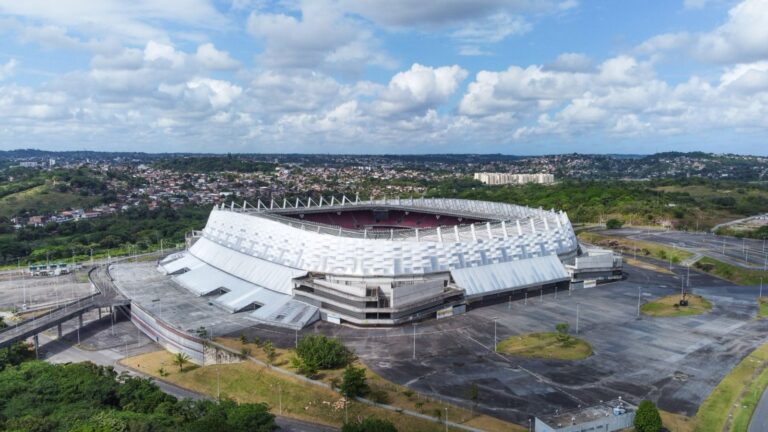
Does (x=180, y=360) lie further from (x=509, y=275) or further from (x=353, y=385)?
(x=509, y=275)

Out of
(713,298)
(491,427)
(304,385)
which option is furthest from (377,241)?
(713,298)

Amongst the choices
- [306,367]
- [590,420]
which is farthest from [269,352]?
[590,420]

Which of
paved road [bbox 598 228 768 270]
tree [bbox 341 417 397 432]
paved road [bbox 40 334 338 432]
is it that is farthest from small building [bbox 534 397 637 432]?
paved road [bbox 598 228 768 270]

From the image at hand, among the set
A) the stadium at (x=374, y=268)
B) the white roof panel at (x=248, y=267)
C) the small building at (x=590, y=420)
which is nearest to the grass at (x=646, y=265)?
the stadium at (x=374, y=268)

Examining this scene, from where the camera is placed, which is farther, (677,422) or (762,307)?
(762,307)

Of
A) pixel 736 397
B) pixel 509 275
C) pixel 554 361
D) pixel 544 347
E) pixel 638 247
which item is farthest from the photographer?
pixel 638 247

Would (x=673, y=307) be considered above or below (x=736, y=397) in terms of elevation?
above

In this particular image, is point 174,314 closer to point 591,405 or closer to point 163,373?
point 163,373
